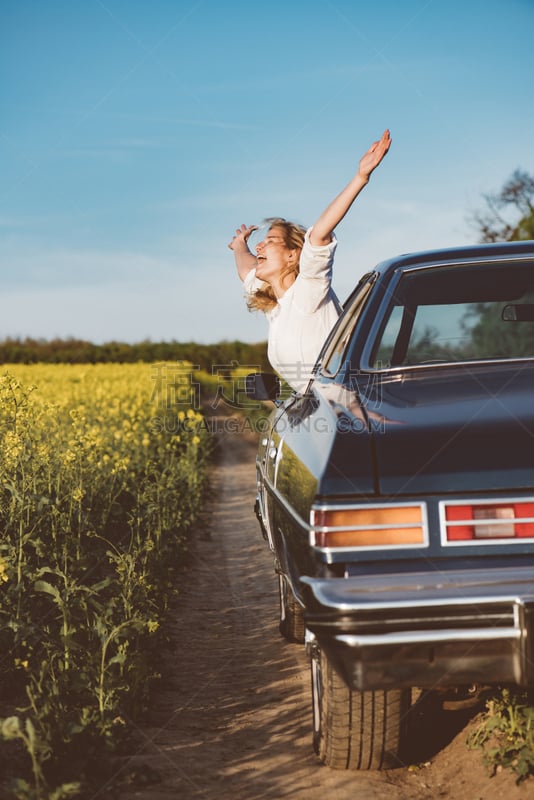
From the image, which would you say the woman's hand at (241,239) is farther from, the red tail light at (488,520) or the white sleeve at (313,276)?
the red tail light at (488,520)

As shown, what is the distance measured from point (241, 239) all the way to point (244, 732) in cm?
362

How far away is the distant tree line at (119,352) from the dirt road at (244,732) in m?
51.4

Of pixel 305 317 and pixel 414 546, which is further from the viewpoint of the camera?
pixel 305 317

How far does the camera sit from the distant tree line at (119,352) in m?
59.5

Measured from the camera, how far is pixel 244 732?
3986 millimetres

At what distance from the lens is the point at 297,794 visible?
325 cm

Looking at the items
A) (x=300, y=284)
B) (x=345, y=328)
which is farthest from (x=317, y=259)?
(x=345, y=328)

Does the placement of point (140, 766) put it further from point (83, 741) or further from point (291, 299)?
point (291, 299)

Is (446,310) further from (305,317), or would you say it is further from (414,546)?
(414,546)

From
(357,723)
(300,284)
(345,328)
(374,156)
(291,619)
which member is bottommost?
(291,619)

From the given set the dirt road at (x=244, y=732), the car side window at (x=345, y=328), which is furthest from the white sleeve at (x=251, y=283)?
the dirt road at (x=244, y=732)

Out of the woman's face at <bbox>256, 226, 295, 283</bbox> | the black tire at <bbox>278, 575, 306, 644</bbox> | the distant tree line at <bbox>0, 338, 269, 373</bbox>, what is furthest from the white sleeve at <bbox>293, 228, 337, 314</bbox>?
the distant tree line at <bbox>0, 338, 269, 373</bbox>

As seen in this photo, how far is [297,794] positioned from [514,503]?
143 cm

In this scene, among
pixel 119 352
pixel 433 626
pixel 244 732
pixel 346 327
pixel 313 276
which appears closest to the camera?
pixel 433 626
